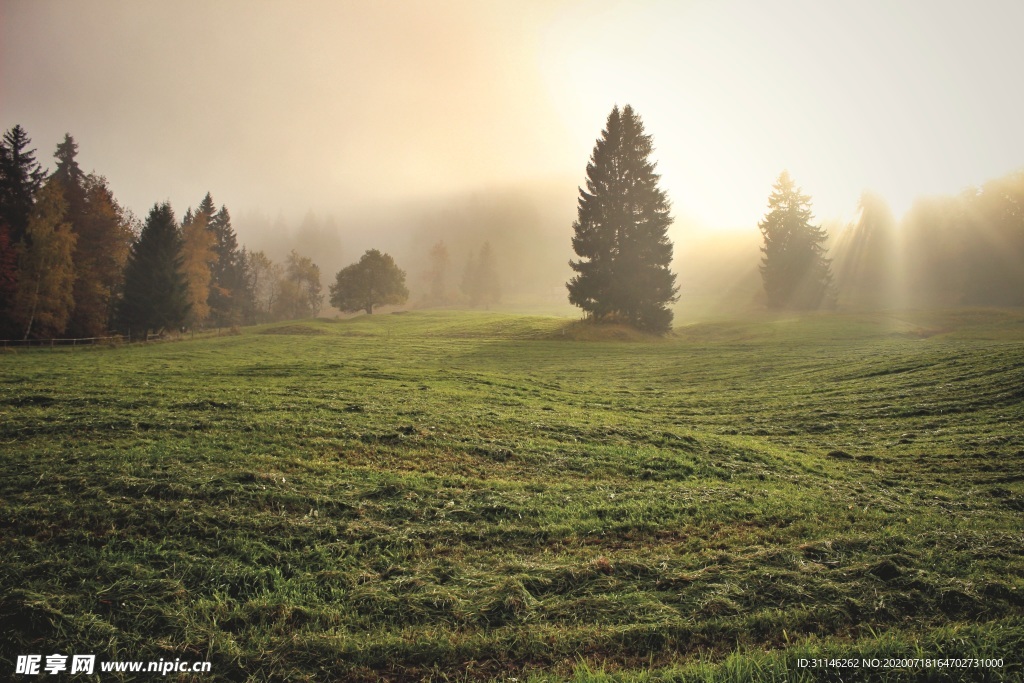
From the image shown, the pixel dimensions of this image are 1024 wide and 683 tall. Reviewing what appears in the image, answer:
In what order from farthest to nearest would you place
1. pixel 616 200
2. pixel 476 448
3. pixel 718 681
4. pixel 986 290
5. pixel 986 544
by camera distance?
pixel 986 290
pixel 616 200
pixel 476 448
pixel 986 544
pixel 718 681

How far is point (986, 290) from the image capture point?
72625 mm

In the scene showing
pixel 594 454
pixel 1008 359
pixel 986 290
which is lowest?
pixel 594 454

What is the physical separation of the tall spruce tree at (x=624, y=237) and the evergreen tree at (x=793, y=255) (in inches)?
1269

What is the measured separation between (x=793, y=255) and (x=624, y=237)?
3702 cm

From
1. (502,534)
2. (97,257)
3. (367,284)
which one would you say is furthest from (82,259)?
(502,534)

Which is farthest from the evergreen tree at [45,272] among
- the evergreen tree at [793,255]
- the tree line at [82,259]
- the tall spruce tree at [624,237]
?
the evergreen tree at [793,255]

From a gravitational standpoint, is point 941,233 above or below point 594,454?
above

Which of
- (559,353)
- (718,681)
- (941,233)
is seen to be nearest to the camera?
(718,681)

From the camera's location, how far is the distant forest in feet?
144

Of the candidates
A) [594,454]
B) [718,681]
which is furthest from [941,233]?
[718,681]

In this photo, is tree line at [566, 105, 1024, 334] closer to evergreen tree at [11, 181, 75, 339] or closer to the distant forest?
the distant forest

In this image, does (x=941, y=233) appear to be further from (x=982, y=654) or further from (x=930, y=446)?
(x=982, y=654)

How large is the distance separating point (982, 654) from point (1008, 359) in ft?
66.9

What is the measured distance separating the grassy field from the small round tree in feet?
242
